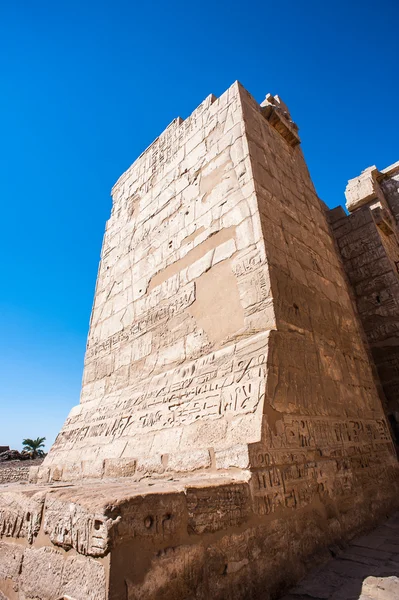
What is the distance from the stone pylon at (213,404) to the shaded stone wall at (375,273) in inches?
43.8

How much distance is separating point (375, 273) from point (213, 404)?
358 centimetres

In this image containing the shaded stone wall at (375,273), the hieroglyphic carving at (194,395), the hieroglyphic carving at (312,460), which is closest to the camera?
the hieroglyphic carving at (312,460)

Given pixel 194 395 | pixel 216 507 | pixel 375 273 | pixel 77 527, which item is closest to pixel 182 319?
pixel 194 395

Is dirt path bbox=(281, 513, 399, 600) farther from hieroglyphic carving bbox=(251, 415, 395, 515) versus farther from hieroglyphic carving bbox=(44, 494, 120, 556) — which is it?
hieroglyphic carving bbox=(44, 494, 120, 556)

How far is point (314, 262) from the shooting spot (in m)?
3.33

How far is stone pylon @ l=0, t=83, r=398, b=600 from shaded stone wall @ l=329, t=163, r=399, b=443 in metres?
1.11

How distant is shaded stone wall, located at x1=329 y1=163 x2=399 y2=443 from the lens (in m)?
4.10

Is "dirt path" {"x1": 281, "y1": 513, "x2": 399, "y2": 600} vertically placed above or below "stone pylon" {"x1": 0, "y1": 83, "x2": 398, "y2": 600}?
below

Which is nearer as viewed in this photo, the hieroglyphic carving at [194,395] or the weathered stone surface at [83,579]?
the weathered stone surface at [83,579]

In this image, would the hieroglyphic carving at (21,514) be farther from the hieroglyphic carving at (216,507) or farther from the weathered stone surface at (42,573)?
the hieroglyphic carving at (216,507)

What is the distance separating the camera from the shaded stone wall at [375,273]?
4105 mm

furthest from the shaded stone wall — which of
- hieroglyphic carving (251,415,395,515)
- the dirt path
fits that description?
the dirt path

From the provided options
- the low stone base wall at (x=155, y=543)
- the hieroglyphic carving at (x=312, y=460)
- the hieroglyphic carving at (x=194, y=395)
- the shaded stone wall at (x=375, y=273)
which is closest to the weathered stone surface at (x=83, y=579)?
the low stone base wall at (x=155, y=543)

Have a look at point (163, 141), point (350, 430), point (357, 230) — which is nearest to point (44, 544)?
point (350, 430)
